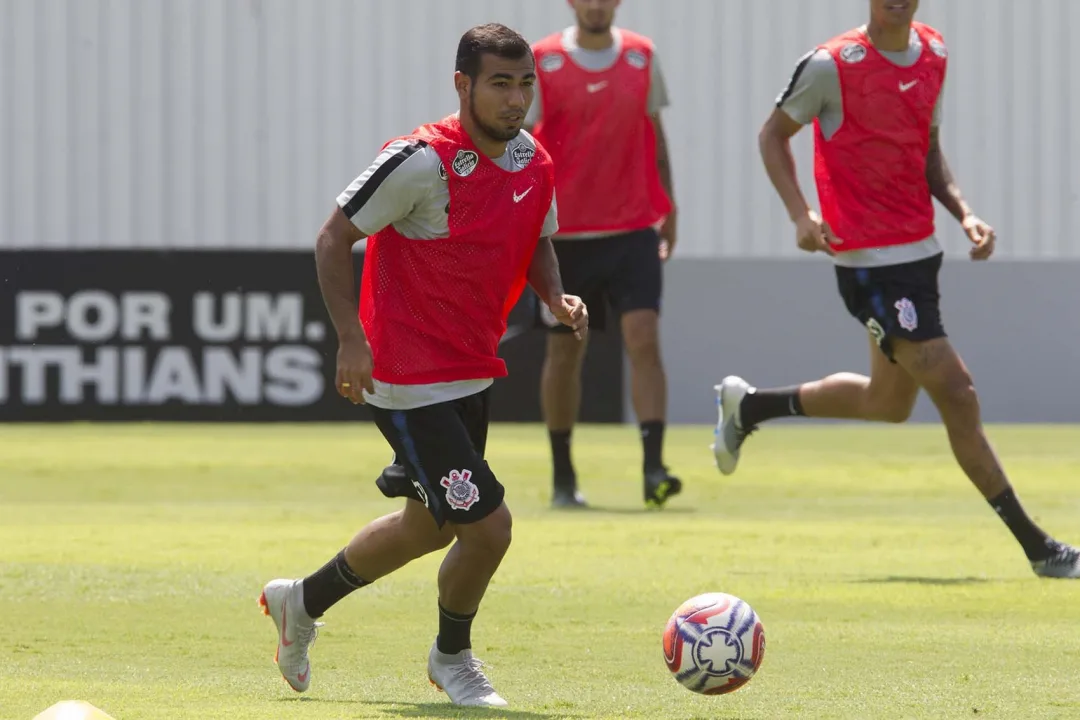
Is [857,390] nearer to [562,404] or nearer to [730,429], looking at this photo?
[730,429]

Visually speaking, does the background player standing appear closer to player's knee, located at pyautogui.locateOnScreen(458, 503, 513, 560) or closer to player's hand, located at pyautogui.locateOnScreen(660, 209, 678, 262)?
player's hand, located at pyautogui.locateOnScreen(660, 209, 678, 262)

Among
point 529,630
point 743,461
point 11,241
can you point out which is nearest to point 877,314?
point 529,630

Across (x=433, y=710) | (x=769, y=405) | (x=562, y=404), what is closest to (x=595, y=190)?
(x=562, y=404)

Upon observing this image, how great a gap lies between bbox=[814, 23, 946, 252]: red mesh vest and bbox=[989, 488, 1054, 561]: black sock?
1076mm

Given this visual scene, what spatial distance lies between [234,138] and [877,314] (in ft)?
49.8

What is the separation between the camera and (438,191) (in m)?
5.48

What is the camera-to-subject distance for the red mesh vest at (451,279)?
5496mm

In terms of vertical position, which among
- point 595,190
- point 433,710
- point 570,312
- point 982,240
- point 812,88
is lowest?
point 433,710

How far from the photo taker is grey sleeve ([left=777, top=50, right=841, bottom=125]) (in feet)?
26.7

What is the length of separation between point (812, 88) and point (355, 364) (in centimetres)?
348

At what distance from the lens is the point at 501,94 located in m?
5.46

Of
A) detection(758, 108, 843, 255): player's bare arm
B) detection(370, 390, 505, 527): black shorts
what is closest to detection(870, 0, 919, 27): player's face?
detection(758, 108, 843, 255): player's bare arm

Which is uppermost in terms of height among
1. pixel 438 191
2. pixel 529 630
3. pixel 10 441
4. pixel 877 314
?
pixel 438 191

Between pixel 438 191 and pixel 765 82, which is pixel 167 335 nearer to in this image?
pixel 765 82
